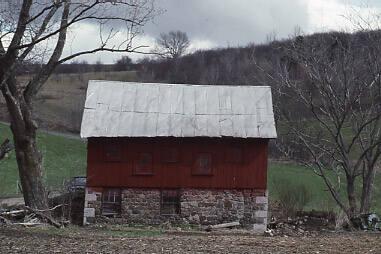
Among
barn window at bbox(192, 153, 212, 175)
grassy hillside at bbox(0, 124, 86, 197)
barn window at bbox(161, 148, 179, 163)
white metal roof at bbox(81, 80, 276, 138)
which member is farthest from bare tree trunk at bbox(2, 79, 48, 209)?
grassy hillside at bbox(0, 124, 86, 197)

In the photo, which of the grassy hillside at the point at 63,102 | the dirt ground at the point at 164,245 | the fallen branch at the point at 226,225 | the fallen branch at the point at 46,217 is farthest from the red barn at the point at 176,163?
the grassy hillside at the point at 63,102

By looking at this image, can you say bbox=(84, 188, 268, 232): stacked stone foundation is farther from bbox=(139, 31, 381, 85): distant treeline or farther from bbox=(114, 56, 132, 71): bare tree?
bbox=(114, 56, 132, 71): bare tree

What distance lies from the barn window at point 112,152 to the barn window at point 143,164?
799 millimetres

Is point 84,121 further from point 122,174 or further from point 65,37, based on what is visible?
point 65,37

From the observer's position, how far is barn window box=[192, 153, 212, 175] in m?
26.7

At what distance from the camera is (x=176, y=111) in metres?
27.4

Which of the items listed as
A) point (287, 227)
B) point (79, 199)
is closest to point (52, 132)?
point (79, 199)

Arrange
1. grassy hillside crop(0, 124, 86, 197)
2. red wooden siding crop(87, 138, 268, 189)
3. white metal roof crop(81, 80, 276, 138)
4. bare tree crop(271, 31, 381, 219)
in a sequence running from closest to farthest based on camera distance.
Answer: bare tree crop(271, 31, 381, 219)
white metal roof crop(81, 80, 276, 138)
red wooden siding crop(87, 138, 268, 189)
grassy hillside crop(0, 124, 86, 197)

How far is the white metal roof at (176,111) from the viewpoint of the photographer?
2636 centimetres

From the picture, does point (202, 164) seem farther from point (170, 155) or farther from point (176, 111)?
point (176, 111)

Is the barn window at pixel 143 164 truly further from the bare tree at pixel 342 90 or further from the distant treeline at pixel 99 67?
the distant treeline at pixel 99 67

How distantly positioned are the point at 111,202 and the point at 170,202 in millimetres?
2429

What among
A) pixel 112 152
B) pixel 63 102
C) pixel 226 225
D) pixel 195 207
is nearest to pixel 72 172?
pixel 112 152

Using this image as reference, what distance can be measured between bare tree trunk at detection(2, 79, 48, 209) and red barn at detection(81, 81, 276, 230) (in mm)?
6512
